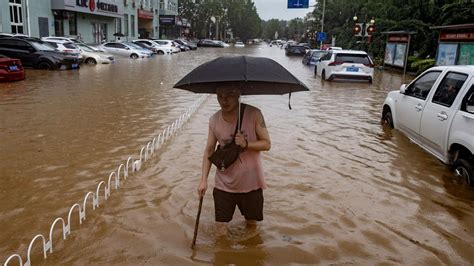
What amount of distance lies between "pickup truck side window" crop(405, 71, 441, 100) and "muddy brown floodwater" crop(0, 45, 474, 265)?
1034 mm

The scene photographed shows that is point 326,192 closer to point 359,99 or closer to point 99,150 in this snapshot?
point 99,150

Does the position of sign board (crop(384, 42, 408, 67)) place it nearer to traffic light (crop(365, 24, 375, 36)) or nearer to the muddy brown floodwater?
traffic light (crop(365, 24, 375, 36))

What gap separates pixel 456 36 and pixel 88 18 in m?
33.0

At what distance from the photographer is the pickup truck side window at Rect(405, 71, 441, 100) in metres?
6.98

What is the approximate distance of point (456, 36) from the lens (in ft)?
62.9

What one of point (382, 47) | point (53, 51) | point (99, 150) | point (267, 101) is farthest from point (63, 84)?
point (382, 47)

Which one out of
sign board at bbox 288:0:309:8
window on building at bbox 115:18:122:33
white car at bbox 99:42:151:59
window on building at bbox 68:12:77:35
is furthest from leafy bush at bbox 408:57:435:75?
window on building at bbox 115:18:122:33

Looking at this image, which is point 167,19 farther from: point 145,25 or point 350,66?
point 350,66

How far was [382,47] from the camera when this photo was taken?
3506 cm

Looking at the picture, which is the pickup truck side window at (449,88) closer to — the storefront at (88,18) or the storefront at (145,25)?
the storefront at (88,18)

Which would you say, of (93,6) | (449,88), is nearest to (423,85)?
(449,88)

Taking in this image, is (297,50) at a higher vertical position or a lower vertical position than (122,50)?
higher

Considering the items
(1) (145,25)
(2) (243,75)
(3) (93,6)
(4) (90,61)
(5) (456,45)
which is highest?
(3) (93,6)

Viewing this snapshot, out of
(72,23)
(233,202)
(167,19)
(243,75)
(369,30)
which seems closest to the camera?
(243,75)
